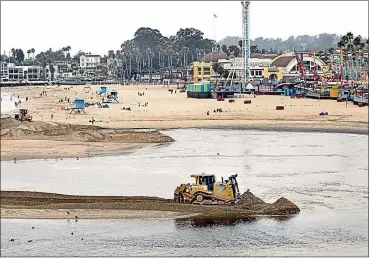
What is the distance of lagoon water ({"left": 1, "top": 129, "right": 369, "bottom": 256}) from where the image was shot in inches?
916

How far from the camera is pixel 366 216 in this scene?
2769 centimetres

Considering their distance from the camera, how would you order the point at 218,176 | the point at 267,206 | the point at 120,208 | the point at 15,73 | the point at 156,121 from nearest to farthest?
the point at 120,208 → the point at 267,206 → the point at 218,176 → the point at 156,121 → the point at 15,73

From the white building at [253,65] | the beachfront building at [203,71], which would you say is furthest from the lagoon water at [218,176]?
the beachfront building at [203,71]

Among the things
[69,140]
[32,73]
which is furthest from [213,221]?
[32,73]

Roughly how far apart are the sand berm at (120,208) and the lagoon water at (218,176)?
0.69m

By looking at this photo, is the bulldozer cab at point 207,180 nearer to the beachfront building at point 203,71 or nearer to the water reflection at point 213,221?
the water reflection at point 213,221

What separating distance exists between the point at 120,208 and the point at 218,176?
9.16 meters

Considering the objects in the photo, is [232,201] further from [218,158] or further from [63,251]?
[218,158]

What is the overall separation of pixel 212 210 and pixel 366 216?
530 centimetres

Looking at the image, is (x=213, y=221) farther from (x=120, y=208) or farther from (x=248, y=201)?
(x=120, y=208)

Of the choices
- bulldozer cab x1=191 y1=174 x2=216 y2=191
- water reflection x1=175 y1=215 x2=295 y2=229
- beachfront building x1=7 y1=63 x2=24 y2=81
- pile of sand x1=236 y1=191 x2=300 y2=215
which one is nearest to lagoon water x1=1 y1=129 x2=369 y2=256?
water reflection x1=175 y1=215 x2=295 y2=229

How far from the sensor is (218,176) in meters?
35.9

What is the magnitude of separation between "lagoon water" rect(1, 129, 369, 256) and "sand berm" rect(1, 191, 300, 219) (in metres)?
0.69

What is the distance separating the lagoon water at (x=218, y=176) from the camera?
76.3 feet
